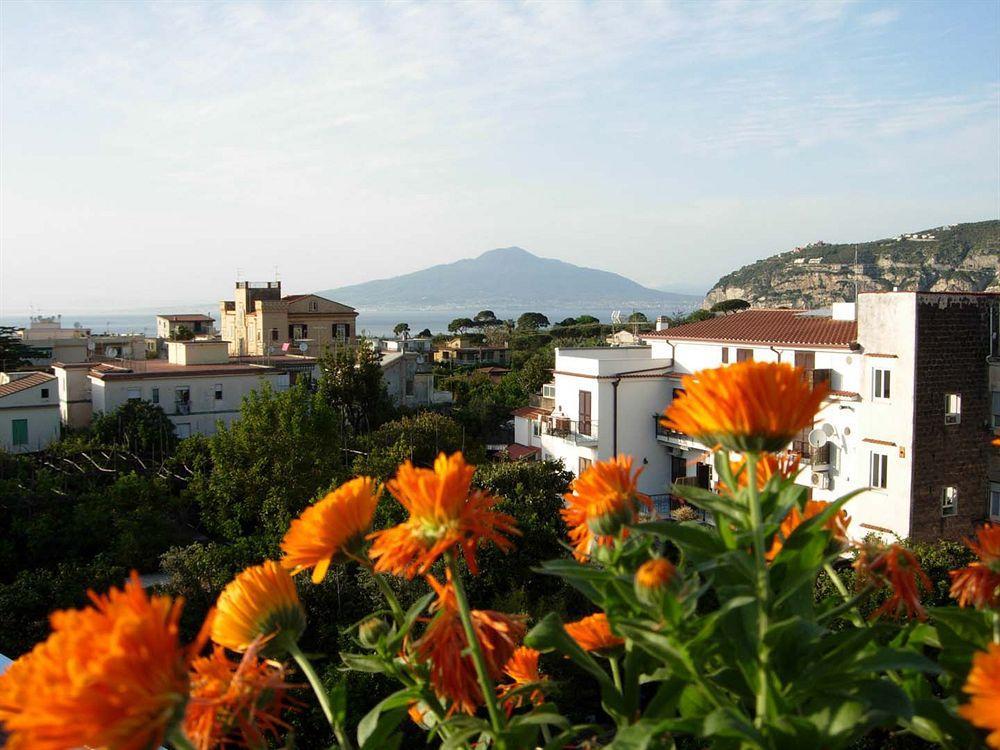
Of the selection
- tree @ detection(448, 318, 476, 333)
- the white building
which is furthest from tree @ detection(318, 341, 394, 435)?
tree @ detection(448, 318, 476, 333)

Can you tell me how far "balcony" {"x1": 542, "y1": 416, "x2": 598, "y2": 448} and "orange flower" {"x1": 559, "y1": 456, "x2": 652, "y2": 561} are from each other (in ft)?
79.6

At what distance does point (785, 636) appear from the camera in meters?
1.66

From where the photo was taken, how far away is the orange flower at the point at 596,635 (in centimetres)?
215

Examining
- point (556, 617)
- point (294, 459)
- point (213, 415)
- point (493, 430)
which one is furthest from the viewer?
point (493, 430)

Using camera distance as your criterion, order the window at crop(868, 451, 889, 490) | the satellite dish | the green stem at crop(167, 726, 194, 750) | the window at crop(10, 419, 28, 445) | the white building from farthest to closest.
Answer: the window at crop(10, 419, 28, 445)
the white building
the satellite dish
the window at crop(868, 451, 889, 490)
the green stem at crop(167, 726, 194, 750)

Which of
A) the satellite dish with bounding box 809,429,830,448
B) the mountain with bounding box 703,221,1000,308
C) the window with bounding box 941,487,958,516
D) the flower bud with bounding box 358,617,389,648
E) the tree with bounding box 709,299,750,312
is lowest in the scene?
the window with bounding box 941,487,958,516

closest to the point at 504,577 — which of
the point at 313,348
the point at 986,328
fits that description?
the point at 986,328

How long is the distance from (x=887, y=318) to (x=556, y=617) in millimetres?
21647

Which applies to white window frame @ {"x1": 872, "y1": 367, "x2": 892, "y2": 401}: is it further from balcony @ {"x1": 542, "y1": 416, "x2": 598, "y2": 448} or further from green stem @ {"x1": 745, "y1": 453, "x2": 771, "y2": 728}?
green stem @ {"x1": 745, "y1": 453, "x2": 771, "y2": 728}

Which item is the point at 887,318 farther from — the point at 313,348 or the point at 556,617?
the point at 313,348

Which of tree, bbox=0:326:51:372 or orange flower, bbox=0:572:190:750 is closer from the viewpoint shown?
orange flower, bbox=0:572:190:750

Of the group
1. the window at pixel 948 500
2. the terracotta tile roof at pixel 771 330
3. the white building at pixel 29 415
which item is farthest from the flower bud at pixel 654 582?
the white building at pixel 29 415

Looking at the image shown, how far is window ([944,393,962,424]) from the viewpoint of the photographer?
21.0 m

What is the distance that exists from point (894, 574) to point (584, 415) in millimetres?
25051
